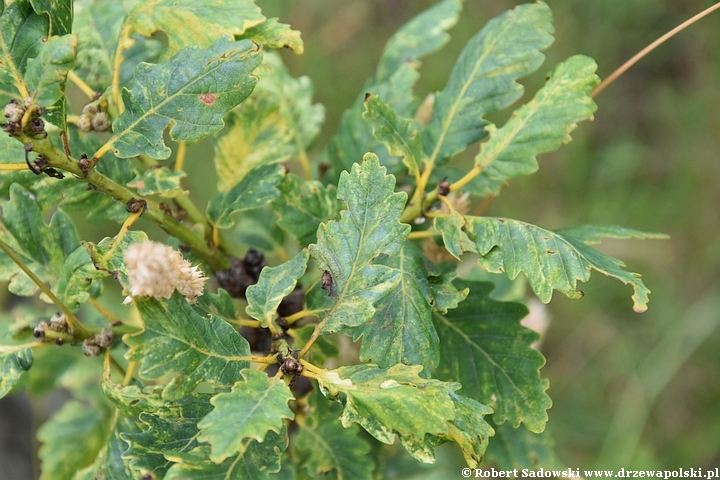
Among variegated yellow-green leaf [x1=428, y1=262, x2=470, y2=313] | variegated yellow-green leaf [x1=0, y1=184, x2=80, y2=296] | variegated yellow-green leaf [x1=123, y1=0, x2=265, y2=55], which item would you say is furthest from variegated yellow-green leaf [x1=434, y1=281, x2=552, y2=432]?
variegated yellow-green leaf [x1=0, y1=184, x2=80, y2=296]

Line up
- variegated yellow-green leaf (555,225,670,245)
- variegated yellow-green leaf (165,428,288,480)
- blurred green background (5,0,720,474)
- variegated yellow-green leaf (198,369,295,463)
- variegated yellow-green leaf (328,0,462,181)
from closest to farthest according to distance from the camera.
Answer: variegated yellow-green leaf (198,369,295,463) < variegated yellow-green leaf (165,428,288,480) < variegated yellow-green leaf (555,225,670,245) < variegated yellow-green leaf (328,0,462,181) < blurred green background (5,0,720,474)

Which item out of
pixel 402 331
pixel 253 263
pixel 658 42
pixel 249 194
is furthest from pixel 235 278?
pixel 658 42

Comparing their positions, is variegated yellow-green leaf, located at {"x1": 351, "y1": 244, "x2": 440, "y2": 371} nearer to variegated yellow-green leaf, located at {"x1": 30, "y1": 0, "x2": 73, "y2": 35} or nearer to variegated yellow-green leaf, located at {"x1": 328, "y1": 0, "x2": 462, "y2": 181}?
variegated yellow-green leaf, located at {"x1": 328, "y1": 0, "x2": 462, "y2": 181}

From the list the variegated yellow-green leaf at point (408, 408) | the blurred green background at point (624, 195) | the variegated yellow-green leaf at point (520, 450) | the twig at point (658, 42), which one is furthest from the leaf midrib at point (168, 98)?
the blurred green background at point (624, 195)

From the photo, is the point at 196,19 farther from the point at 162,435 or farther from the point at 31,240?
the point at 162,435

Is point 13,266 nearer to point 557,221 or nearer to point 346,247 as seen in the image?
point 346,247

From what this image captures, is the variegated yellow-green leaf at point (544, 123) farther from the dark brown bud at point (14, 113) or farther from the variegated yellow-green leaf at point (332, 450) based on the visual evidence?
the dark brown bud at point (14, 113)

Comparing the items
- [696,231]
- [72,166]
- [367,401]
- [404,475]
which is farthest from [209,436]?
[696,231]
